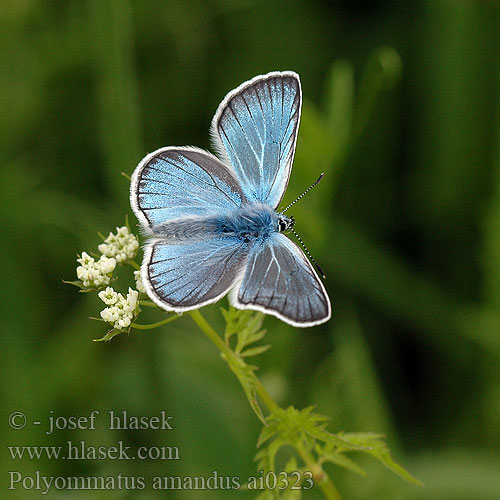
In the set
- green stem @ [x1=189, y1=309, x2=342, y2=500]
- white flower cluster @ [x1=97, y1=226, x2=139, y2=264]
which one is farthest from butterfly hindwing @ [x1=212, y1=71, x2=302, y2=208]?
green stem @ [x1=189, y1=309, x2=342, y2=500]

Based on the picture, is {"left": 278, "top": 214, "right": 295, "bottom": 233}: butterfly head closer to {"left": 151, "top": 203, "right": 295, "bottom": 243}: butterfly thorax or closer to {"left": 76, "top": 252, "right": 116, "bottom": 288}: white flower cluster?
{"left": 151, "top": 203, "right": 295, "bottom": 243}: butterfly thorax

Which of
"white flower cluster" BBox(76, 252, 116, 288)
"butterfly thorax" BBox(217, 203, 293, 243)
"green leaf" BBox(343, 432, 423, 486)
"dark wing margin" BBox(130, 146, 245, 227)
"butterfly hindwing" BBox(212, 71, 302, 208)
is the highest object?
"butterfly hindwing" BBox(212, 71, 302, 208)

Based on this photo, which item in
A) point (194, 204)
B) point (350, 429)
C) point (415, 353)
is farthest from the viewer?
point (415, 353)

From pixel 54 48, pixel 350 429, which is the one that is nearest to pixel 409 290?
pixel 350 429

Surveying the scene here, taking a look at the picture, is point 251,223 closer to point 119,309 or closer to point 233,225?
point 233,225

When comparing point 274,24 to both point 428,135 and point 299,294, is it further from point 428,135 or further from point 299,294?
point 299,294
